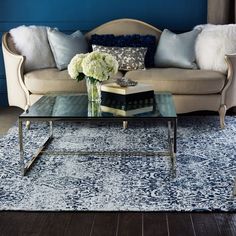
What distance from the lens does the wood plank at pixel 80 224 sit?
2.04 m

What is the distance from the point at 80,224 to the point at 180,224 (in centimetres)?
52

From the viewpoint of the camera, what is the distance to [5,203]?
2.33 meters

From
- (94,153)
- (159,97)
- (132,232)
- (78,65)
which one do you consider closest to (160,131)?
(159,97)

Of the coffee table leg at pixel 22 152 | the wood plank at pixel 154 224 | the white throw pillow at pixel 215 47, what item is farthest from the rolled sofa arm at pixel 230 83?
the wood plank at pixel 154 224

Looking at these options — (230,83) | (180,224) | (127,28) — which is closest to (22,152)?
(180,224)

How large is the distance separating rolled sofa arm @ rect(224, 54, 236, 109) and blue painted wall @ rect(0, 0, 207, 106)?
105cm

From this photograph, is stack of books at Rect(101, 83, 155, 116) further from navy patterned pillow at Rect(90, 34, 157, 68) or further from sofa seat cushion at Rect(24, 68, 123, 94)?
navy patterned pillow at Rect(90, 34, 157, 68)

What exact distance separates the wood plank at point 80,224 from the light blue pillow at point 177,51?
226 cm

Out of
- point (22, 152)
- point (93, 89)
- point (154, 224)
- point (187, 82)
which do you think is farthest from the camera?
point (187, 82)

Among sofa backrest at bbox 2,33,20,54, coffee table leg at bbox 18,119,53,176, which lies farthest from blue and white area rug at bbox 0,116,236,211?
sofa backrest at bbox 2,33,20,54

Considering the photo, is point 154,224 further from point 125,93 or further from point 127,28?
point 127,28

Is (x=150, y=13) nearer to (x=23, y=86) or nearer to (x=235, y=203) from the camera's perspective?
(x=23, y=86)

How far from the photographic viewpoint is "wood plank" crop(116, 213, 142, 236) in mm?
2037

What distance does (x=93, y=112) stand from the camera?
9.04 ft
